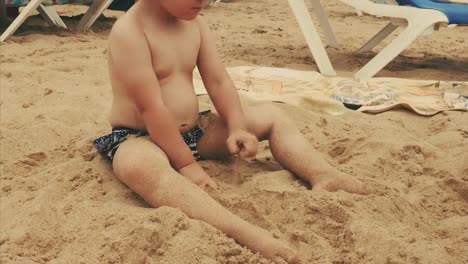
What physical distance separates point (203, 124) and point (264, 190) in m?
0.40

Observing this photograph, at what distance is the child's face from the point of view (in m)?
1.81

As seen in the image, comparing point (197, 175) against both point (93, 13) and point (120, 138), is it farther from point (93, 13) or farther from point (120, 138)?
point (93, 13)

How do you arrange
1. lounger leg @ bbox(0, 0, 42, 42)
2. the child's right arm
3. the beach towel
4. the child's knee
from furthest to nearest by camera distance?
1. lounger leg @ bbox(0, 0, 42, 42)
2. the beach towel
3. the child's right arm
4. the child's knee

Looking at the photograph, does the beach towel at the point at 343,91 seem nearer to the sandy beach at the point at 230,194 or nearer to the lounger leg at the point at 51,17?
the sandy beach at the point at 230,194

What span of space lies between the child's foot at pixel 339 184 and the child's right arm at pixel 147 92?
0.38 metres

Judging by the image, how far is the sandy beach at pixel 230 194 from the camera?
152cm

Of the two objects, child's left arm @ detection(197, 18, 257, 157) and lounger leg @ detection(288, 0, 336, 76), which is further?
lounger leg @ detection(288, 0, 336, 76)

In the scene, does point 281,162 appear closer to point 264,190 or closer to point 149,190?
point 264,190

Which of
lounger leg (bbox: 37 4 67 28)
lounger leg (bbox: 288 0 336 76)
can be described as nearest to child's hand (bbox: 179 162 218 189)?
lounger leg (bbox: 288 0 336 76)

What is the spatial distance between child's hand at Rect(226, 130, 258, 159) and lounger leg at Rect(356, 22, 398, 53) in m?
2.76

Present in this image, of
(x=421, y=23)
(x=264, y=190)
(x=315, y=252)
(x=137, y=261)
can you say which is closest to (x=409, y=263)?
(x=315, y=252)

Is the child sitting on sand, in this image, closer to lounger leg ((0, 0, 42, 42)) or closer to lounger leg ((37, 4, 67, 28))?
lounger leg ((0, 0, 42, 42))

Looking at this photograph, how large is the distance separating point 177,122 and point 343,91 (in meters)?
1.39

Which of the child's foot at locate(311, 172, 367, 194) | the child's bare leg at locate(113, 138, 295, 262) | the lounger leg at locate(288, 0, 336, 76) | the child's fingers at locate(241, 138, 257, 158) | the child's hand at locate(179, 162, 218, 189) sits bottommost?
the lounger leg at locate(288, 0, 336, 76)
